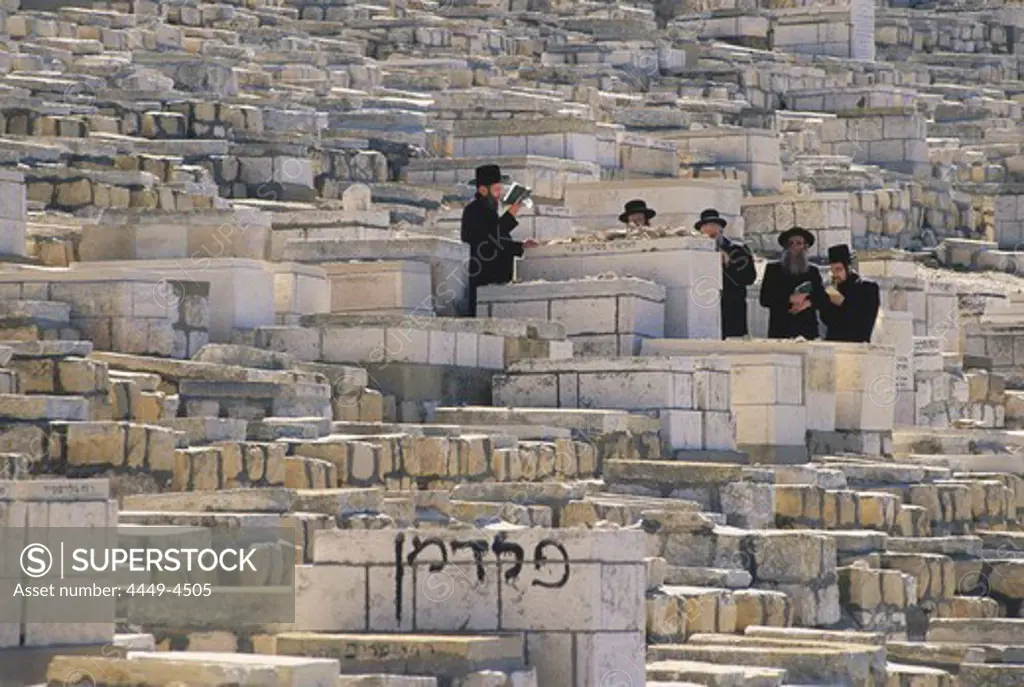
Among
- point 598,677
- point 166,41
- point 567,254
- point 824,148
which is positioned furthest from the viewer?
point 824,148

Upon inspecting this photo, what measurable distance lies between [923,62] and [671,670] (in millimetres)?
30810

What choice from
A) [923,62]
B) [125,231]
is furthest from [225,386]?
[923,62]

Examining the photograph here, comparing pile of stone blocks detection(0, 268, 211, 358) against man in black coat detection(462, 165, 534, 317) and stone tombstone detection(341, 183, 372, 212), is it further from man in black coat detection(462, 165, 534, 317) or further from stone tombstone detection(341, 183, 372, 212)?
stone tombstone detection(341, 183, 372, 212)

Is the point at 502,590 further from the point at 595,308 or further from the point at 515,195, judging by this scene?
the point at 515,195

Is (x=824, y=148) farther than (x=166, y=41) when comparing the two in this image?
Yes

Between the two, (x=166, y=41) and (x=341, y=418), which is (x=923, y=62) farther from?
(x=341, y=418)

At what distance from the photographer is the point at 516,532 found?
16688 millimetres

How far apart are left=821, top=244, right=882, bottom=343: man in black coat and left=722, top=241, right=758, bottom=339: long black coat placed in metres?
0.49

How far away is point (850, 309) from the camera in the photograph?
2561cm

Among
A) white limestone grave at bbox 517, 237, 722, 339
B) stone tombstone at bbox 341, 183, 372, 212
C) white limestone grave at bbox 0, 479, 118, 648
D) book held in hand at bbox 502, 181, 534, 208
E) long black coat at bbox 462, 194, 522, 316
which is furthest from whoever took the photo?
stone tombstone at bbox 341, 183, 372, 212

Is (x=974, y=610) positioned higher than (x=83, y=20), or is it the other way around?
(x=83, y=20)

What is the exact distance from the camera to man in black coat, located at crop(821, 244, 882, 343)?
2559cm

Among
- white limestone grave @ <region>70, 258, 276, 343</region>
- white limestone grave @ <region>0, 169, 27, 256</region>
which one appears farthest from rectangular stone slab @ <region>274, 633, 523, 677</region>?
white limestone grave @ <region>0, 169, 27, 256</region>

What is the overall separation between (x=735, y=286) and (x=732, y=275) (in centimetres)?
7
